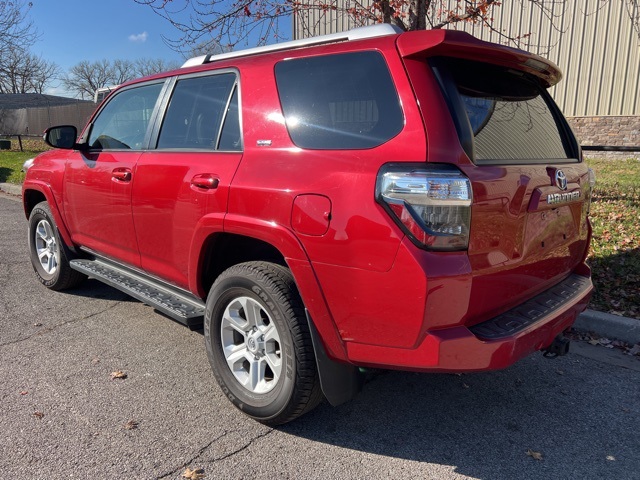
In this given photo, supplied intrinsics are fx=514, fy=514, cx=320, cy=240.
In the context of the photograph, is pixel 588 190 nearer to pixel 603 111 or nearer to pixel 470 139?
pixel 470 139

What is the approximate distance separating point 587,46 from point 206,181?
1632cm

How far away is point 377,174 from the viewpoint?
2.23 m

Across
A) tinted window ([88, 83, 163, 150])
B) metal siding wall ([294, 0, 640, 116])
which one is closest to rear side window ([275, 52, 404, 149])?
tinted window ([88, 83, 163, 150])

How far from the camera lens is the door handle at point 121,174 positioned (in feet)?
12.1

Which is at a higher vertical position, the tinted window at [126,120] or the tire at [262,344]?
the tinted window at [126,120]

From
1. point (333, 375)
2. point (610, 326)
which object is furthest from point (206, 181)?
point (610, 326)

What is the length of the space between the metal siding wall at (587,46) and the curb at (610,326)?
12371 millimetres

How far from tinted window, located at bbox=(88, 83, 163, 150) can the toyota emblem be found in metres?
2.76

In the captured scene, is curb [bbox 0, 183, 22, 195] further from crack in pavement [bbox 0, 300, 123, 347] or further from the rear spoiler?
the rear spoiler

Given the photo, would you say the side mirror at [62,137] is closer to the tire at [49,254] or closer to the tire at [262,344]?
the tire at [49,254]

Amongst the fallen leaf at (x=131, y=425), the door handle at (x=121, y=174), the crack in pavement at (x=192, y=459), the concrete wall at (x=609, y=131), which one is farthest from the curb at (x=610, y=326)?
the concrete wall at (x=609, y=131)

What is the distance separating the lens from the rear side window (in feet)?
7.72

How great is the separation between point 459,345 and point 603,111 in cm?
1651

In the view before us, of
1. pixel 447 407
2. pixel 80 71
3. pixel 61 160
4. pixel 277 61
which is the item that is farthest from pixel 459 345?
pixel 80 71
